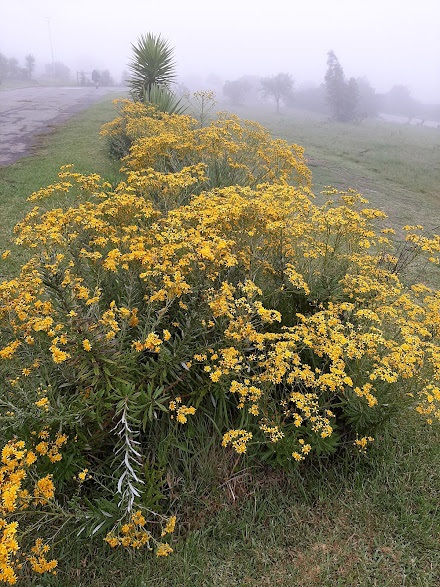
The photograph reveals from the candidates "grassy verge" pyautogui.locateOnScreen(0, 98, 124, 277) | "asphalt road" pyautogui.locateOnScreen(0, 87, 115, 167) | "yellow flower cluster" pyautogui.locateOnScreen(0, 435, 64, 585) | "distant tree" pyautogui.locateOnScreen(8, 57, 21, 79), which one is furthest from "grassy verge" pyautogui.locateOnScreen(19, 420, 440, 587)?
"distant tree" pyautogui.locateOnScreen(8, 57, 21, 79)

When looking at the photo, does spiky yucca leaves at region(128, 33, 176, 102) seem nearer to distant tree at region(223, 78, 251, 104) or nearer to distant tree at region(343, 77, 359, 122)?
distant tree at region(343, 77, 359, 122)

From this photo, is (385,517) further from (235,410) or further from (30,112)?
(30,112)

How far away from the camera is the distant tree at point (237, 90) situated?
299 ft

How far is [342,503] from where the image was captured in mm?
2811

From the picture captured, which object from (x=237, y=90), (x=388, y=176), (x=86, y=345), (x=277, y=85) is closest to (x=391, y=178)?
(x=388, y=176)

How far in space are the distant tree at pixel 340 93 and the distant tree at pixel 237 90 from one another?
103ft

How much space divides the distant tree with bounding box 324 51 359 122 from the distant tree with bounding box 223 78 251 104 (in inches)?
1237

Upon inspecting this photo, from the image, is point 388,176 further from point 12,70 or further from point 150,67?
point 12,70

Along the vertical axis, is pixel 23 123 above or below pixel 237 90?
below

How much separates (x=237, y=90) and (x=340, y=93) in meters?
42.1

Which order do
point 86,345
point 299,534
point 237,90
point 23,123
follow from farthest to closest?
point 237,90 → point 23,123 → point 299,534 → point 86,345

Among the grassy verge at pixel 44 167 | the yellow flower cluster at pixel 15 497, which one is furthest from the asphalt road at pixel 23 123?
the yellow flower cluster at pixel 15 497

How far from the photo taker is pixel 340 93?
57.4 metres

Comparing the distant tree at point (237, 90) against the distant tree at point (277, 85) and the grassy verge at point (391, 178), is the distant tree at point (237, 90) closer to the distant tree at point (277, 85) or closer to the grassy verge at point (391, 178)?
the distant tree at point (277, 85)
